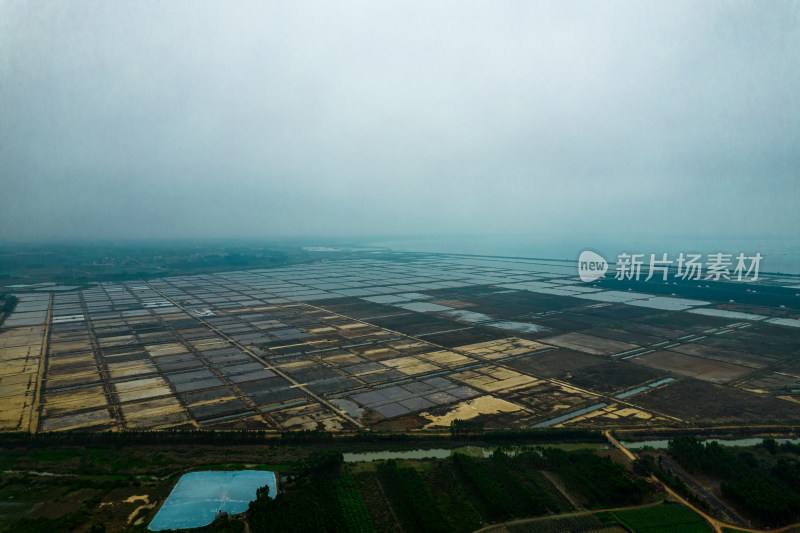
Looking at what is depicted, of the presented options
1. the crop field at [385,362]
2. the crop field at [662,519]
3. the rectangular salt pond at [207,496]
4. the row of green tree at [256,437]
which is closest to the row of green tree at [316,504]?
the rectangular salt pond at [207,496]

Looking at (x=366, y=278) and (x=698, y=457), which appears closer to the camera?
(x=698, y=457)

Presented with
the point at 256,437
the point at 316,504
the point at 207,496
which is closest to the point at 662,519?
the point at 316,504

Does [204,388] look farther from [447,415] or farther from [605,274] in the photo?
[605,274]

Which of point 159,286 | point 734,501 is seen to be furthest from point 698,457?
point 159,286

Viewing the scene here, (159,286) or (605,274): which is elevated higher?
(605,274)

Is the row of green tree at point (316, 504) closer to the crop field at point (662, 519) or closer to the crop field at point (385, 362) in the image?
the crop field at point (385, 362)

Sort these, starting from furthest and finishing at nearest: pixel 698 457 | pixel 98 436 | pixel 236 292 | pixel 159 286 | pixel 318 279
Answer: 1. pixel 318 279
2. pixel 159 286
3. pixel 236 292
4. pixel 98 436
5. pixel 698 457

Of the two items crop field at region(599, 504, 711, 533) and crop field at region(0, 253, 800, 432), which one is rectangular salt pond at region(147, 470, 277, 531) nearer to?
crop field at region(0, 253, 800, 432)
